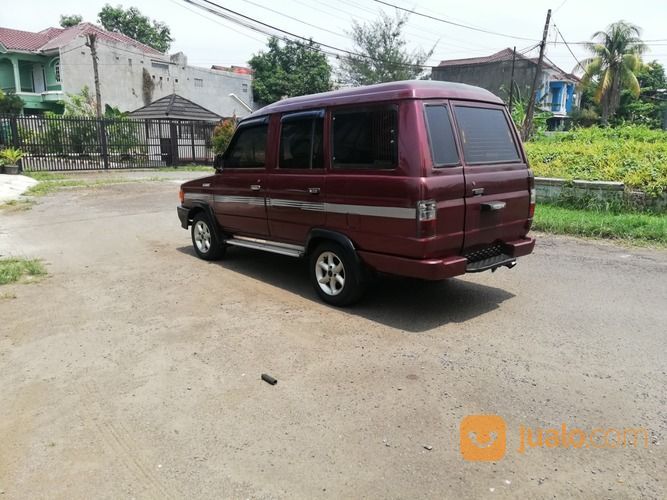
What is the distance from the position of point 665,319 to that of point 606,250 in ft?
9.77

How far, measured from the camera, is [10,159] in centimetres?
1820

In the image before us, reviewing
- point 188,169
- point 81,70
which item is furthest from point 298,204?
point 81,70

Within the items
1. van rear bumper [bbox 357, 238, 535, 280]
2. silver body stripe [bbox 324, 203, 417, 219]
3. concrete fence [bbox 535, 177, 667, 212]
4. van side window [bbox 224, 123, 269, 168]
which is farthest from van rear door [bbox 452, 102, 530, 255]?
concrete fence [bbox 535, 177, 667, 212]

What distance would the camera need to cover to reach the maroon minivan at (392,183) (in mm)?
4621

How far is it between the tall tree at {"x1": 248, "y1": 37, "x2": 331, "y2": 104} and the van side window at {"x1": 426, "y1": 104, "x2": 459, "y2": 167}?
46727 mm

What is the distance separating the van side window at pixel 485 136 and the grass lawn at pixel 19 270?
549 centimetres

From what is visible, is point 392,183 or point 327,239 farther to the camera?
point 327,239

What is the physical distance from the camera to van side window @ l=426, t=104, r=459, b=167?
465cm

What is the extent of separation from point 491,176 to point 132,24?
68218 mm

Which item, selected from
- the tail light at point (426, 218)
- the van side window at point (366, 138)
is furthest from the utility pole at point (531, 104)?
the tail light at point (426, 218)

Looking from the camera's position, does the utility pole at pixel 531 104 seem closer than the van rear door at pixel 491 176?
No

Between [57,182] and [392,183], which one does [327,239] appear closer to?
[392,183]

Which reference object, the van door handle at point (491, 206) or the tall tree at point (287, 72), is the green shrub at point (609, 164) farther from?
the tall tree at point (287, 72)

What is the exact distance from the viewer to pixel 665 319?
497 centimetres
